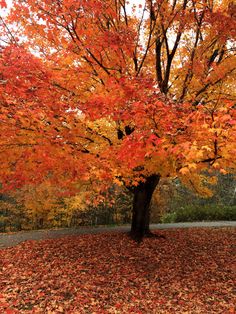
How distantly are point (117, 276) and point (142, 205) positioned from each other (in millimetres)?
3823

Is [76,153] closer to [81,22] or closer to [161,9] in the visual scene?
[81,22]

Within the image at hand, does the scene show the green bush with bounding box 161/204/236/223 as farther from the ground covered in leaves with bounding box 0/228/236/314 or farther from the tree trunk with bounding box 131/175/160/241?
the tree trunk with bounding box 131/175/160/241

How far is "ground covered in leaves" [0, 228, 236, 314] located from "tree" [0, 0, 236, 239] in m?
2.49

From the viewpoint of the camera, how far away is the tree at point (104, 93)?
582cm

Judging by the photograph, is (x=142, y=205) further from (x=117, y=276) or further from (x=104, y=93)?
(x=104, y=93)

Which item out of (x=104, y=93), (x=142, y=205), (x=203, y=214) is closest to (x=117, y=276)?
(x=142, y=205)

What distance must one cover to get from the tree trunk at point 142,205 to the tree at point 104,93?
2809 millimetres

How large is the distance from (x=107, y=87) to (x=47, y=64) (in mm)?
2043

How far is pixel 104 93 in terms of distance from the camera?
735 cm

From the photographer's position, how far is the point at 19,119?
6.36 meters

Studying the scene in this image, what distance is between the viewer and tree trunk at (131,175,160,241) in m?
11.2

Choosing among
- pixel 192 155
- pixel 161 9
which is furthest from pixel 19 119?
pixel 161 9

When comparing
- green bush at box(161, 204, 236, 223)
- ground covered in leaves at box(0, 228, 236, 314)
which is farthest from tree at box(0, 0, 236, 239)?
green bush at box(161, 204, 236, 223)

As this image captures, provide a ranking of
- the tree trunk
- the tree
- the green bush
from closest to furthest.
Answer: the tree, the tree trunk, the green bush
